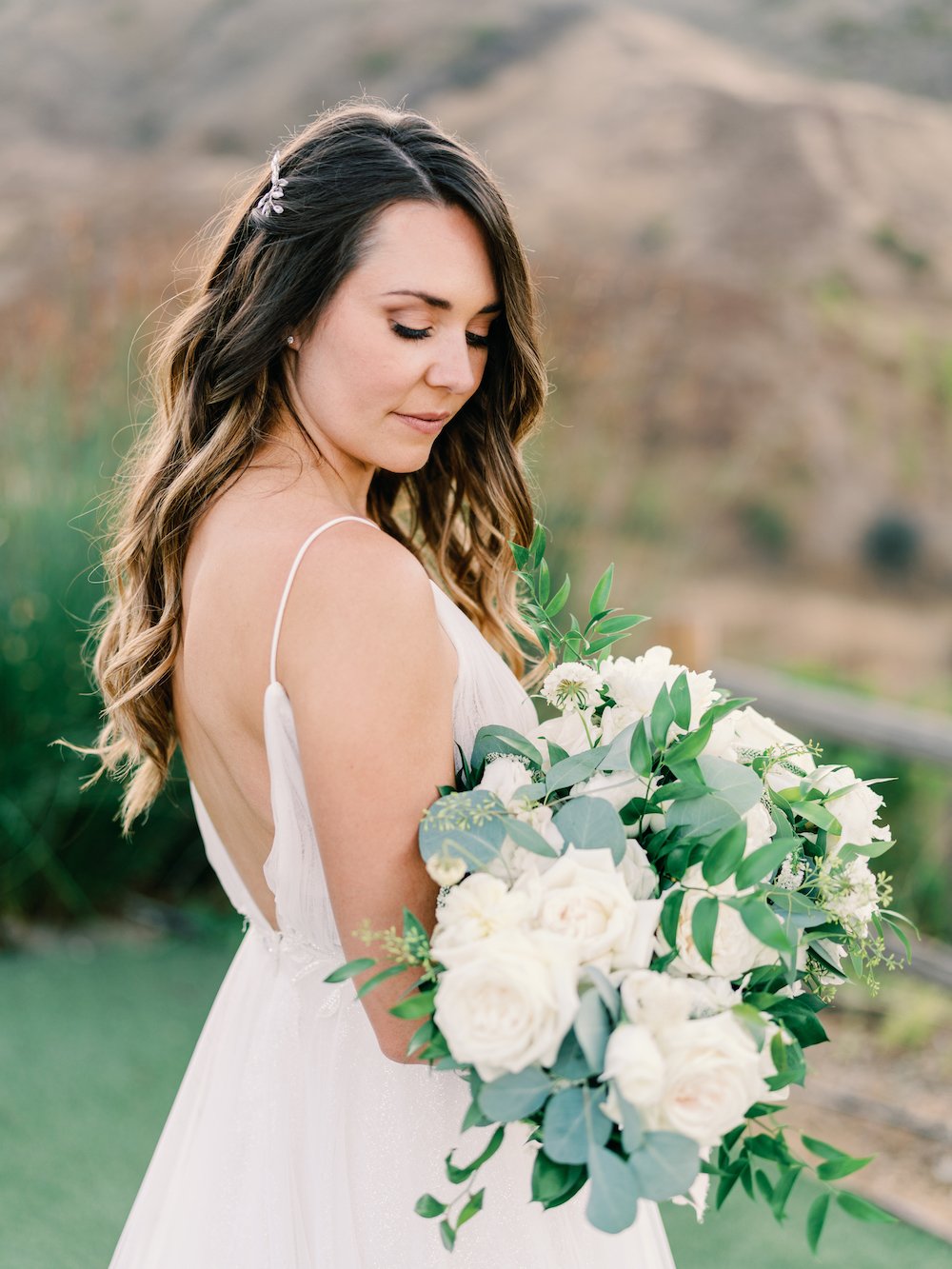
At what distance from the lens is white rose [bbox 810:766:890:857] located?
152cm

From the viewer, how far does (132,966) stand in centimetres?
446

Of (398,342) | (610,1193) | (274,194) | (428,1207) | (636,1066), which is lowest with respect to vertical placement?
(428,1207)

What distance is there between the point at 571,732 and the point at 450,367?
1.64ft

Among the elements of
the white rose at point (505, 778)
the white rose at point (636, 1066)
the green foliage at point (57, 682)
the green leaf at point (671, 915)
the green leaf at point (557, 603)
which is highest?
the green leaf at point (557, 603)

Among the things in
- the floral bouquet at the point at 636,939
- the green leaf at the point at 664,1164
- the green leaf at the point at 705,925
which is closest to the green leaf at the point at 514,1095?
the floral bouquet at the point at 636,939

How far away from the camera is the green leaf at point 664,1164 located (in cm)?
114

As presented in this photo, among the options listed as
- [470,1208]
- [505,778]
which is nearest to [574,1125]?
[470,1208]

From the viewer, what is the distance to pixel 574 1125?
3.85ft

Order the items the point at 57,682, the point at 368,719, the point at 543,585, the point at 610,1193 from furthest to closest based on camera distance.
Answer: the point at 57,682 → the point at 543,585 → the point at 368,719 → the point at 610,1193

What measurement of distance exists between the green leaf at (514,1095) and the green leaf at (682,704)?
43 cm

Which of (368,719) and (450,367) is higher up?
(450,367)

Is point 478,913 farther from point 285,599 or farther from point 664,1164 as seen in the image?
point 285,599

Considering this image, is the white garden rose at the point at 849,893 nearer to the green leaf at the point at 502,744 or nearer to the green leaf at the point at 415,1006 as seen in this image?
the green leaf at the point at 502,744

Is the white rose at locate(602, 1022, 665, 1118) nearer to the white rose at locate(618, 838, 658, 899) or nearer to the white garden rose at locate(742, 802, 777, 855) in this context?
the white rose at locate(618, 838, 658, 899)
